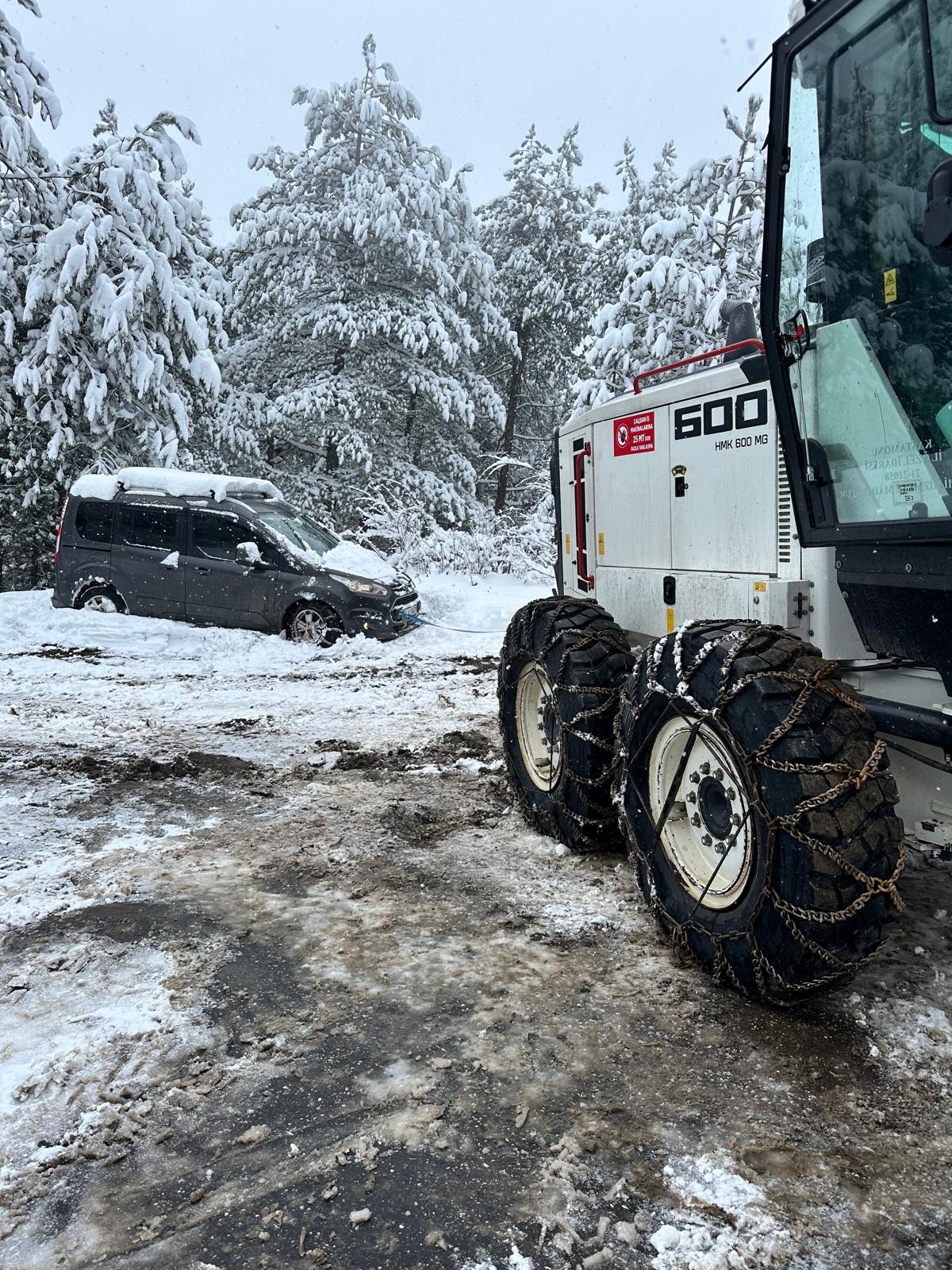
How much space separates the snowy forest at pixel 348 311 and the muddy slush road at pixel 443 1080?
11332 millimetres

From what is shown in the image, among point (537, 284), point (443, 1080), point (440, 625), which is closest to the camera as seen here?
point (443, 1080)

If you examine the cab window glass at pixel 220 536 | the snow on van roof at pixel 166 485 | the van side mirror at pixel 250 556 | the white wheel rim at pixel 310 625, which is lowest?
the white wheel rim at pixel 310 625

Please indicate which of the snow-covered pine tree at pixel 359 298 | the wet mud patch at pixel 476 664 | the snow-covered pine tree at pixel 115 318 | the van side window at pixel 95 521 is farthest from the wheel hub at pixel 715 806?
the snow-covered pine tree at pixel 359 298

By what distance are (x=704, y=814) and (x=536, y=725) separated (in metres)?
1.97

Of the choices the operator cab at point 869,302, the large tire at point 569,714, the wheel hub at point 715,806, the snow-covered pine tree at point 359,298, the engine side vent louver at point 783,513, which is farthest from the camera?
the snow-covered pine tree at point 359,298

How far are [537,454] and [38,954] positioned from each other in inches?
959

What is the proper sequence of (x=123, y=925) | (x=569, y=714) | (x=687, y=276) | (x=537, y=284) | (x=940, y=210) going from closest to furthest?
(x=940, y=210) → (x=123, y=925) → (x=569, y=714) → (x=687, y=276) → (x=537, y=284)

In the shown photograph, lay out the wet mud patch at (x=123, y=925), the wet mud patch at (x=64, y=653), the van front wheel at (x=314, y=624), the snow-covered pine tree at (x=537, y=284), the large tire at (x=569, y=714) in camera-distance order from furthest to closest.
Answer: the snow-covered pine tree at (x=537, y=284) < the van front wheel at (x=314, y=624) < the wet mud patch at (x=64, y=653) < the large tire at (x=569, y=714) < the wet mud patch at (x=123, y=925)

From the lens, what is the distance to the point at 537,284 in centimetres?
2444

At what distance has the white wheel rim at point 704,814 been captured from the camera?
3.13 metres

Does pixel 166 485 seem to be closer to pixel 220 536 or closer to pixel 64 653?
pixel 220 536

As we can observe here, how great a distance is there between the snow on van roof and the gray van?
2 cm

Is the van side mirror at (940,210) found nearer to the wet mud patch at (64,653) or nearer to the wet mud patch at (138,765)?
the wet mud patch at (138,765)

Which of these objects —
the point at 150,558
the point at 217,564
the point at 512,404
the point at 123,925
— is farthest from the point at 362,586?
the point at 512,404
